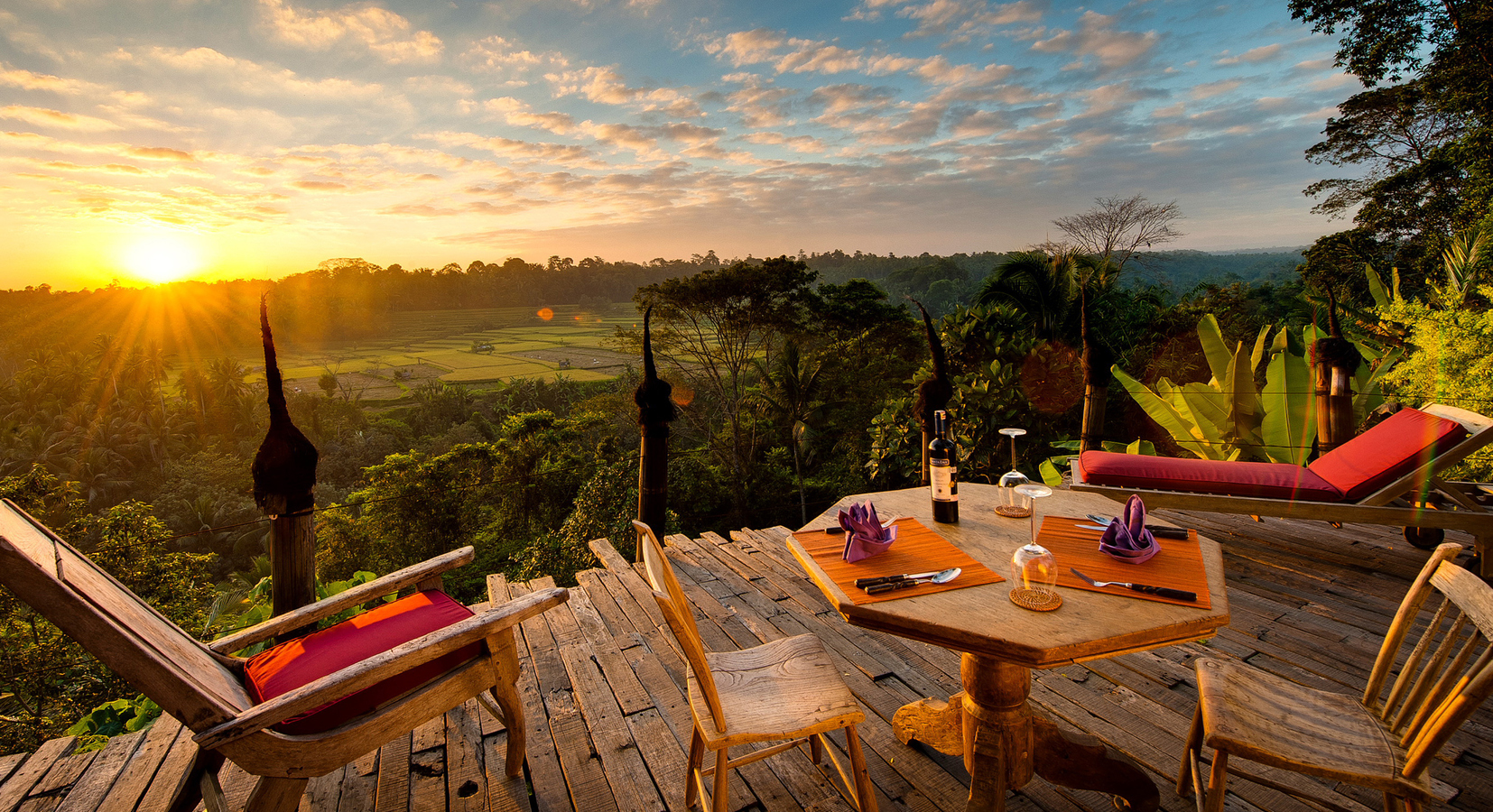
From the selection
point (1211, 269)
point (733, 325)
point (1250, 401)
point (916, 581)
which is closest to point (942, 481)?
point (916, 581)

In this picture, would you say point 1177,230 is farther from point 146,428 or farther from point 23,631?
point 146,428

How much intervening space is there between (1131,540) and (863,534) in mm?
733

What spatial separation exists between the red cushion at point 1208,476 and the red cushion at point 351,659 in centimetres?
344

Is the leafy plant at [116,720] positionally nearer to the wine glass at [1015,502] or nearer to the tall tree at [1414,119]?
the wine glass at [1015,502]

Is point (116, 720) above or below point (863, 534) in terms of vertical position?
below

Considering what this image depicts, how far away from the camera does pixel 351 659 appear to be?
173cm

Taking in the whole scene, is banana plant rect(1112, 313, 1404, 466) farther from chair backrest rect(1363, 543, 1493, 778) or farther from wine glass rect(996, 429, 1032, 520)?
chair backrest rect(1363, 543, 1493, 778)

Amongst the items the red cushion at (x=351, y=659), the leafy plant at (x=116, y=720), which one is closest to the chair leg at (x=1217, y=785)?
the red cushion at (x=351, y=659)

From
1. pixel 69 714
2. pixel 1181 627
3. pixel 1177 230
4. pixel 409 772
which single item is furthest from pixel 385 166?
pixel 1177 230

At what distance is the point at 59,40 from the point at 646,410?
5.71 metres

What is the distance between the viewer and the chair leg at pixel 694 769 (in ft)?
Answer: 5.45

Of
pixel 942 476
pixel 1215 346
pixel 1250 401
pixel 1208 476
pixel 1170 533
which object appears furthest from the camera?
pixel 1215 346

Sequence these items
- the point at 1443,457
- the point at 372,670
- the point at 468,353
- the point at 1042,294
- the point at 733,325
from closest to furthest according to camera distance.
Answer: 1. the point at 372,670
2. the point at 1443,457
3. the point at 1042,294
4. the point at 733,325
5. the point at 468,353

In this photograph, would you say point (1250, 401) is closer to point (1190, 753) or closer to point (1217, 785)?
point (1190, 753)
